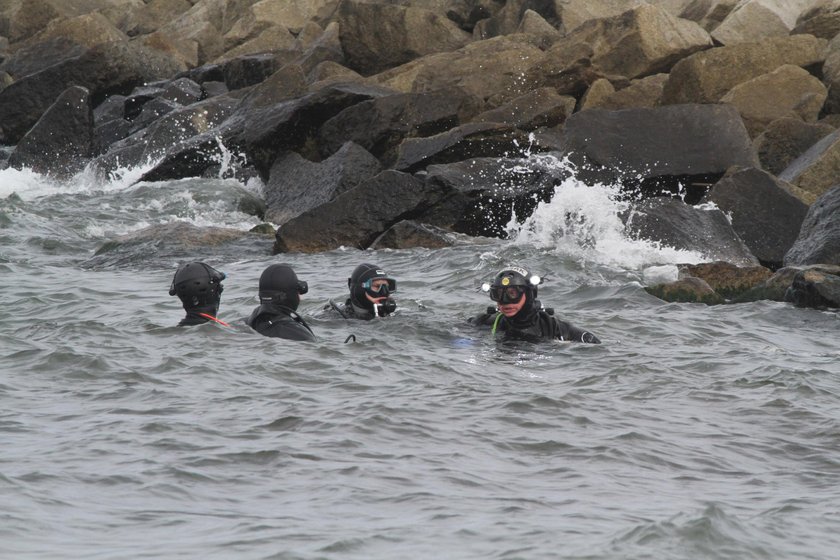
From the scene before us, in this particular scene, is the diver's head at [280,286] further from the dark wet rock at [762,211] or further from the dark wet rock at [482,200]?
the dark wet rock at [762,211]

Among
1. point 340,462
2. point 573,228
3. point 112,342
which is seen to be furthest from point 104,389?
point 573,228

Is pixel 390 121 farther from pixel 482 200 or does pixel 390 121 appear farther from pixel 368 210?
pixel 368 210

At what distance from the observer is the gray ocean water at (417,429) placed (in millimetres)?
6008

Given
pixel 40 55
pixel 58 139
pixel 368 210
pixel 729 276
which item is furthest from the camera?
pixel 40 55

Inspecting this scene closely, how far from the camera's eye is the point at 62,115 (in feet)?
82.3

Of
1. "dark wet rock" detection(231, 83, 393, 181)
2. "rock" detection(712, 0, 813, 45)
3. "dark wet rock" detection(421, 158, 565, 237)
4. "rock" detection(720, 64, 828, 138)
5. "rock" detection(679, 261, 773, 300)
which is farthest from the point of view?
"rock" detection(712, 0, 813, 45)

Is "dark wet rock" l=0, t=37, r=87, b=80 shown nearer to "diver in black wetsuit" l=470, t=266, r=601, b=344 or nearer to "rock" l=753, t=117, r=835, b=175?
"rock" l=753, t=117, r=835, b=175

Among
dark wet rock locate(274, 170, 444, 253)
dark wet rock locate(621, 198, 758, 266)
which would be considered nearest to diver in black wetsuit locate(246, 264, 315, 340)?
dark wet rock locate(274, 170, 444, 253)

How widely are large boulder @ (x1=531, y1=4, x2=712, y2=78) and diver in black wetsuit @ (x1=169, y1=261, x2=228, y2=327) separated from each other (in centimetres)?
1542

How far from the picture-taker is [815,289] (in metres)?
13.2

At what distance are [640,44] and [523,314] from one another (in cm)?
1548

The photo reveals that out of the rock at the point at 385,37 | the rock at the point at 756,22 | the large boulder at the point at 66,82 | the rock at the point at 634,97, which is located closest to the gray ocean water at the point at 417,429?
the rock at the point at 634,97

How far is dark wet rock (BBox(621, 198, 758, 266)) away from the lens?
15.6 meters

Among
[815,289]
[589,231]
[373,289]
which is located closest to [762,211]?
[589,231]
